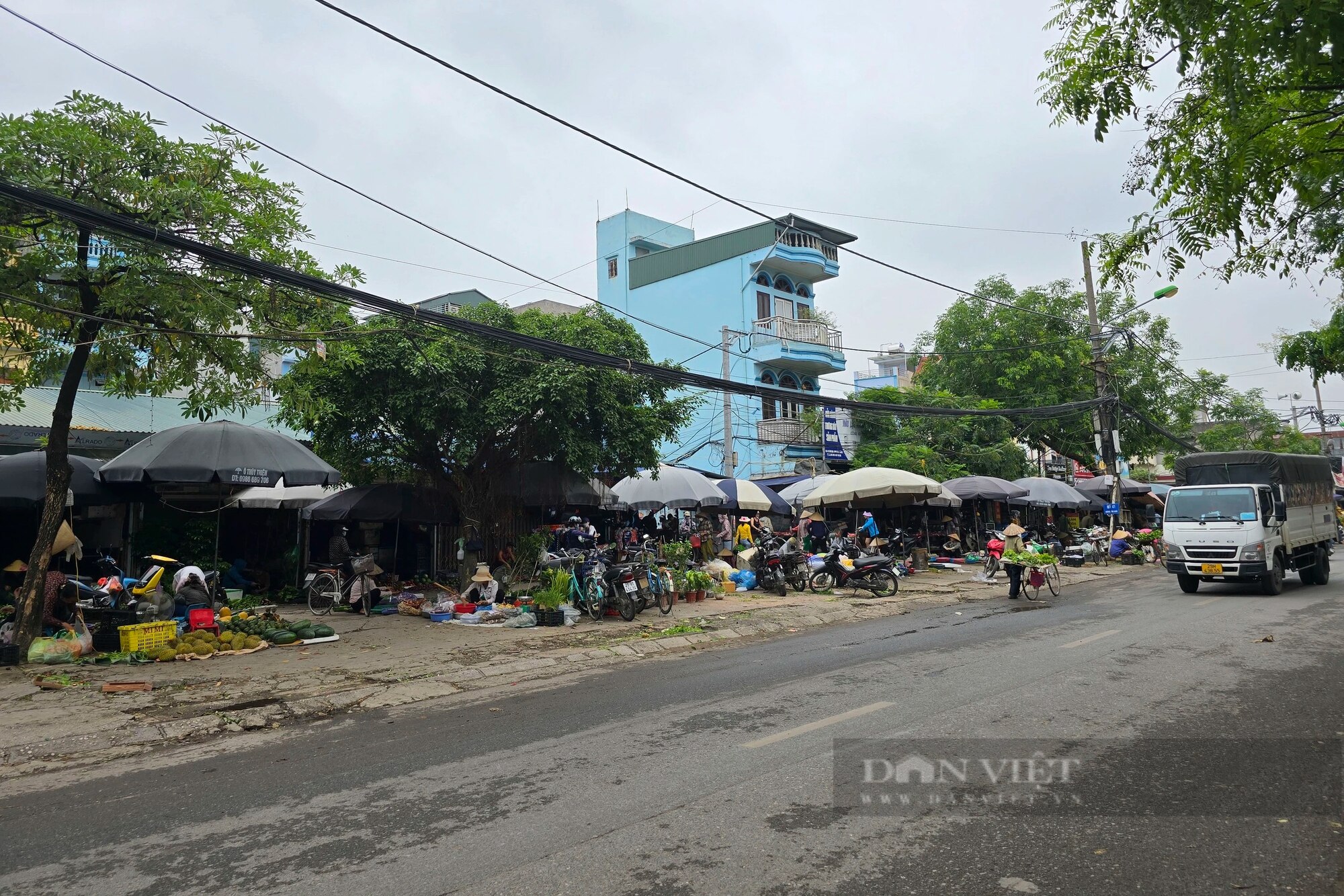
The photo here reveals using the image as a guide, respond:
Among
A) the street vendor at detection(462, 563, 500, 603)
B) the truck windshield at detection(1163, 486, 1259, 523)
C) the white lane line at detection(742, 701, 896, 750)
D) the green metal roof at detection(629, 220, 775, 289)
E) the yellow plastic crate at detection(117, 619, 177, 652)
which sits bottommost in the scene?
the white lane line at detection(742, 701, 896, 750)

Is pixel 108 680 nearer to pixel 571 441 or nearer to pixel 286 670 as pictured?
pixel 286 670

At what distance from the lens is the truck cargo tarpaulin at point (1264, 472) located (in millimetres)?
18406

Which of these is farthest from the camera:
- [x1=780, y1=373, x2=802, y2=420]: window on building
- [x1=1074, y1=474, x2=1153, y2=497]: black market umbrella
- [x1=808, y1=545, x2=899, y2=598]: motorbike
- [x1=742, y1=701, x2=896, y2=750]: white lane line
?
[x1=1074, y1=474, x2=1153, y2=497]: black market umbrella

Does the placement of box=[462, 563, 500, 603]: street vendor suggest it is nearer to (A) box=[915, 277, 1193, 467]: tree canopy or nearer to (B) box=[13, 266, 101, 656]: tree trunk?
(B) box=[13, 266, 101, 656]: tree trunk

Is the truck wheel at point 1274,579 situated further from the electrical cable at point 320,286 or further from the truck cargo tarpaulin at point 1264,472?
the electrical cable at point 320,286

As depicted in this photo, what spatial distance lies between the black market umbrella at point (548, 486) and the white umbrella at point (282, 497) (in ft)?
12.8

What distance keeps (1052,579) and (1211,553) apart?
11.7 feet

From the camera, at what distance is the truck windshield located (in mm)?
16781

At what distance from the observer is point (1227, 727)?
6410 mm

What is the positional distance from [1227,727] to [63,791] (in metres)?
8.64

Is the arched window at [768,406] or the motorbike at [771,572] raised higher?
the arched window at [768,406]

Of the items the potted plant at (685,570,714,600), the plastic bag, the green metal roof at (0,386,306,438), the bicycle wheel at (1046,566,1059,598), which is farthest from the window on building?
the plastic bag

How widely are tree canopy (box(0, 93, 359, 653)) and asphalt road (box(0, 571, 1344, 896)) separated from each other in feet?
19.5

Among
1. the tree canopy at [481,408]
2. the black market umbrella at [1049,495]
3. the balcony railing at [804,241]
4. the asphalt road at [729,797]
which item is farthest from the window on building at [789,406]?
the asphalt road at [729,797]
